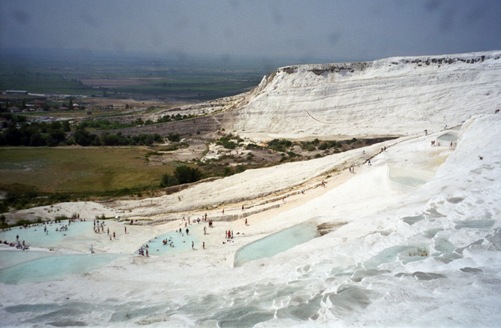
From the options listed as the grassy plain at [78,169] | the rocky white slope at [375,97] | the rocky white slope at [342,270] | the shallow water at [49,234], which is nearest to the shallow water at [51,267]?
the rocky white slope at [342,270]

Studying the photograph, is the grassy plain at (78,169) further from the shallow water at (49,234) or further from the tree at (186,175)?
the shallow water at (49,234)

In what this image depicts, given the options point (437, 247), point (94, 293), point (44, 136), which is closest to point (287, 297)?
point (437, 247)

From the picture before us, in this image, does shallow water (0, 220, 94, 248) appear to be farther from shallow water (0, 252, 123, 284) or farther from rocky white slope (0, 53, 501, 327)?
shallow water (0, 252, 123, 284)

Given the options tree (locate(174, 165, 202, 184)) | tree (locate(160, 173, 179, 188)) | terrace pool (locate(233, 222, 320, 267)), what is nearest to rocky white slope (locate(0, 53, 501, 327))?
terrace pool (locate(233, 222, 320, 267))

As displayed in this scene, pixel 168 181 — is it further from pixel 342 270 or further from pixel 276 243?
pixel 342 270

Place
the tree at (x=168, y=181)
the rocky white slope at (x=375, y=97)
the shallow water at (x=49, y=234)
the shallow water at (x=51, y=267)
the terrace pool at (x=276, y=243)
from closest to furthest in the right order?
the shallow water at (x=51, y=267) → the terrace pool at (x=276, y=243) → the shallow water at (x=49, y=234) → the tree at (x=168, y=181) → the rocky white slope at (x=375, y=97)

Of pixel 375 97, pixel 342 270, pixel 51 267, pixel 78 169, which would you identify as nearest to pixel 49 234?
pixel 51 267
